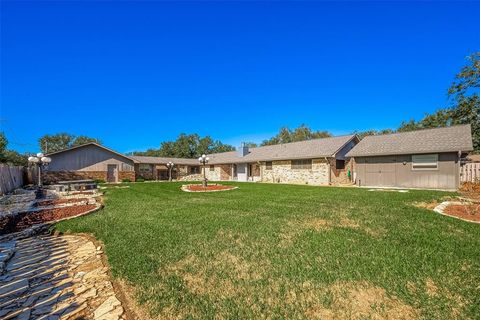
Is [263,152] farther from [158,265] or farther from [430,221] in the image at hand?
[158,265]

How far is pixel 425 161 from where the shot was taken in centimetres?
1588

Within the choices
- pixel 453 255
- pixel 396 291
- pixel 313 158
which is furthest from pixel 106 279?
pixel 313 158

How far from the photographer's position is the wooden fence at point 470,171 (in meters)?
15.0

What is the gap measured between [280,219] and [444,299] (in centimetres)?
402

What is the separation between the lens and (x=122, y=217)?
7.34 m

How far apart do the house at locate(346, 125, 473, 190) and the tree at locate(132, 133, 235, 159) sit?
123 ft

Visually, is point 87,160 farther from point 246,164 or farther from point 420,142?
point 420,142

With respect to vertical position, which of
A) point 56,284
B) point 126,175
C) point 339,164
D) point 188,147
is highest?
point 188,147

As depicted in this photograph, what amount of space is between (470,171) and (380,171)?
4812 millimetres

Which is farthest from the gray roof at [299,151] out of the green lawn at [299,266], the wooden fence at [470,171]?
the green lawn at [299,266]

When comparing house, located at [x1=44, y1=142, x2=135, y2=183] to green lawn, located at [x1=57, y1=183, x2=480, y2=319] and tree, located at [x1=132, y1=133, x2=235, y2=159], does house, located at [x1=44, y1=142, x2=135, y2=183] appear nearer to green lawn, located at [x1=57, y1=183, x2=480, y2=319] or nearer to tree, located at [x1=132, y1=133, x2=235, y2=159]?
tree, located at [x1=132, y1=133, x2=235, y2=159]

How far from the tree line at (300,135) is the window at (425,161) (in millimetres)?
10184

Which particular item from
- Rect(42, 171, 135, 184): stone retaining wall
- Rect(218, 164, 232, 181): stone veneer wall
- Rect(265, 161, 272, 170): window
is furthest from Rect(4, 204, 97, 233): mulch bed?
Rect(218, 164, 232, 181): stone veneer wall

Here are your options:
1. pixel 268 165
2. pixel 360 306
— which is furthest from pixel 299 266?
pixel 268 165
